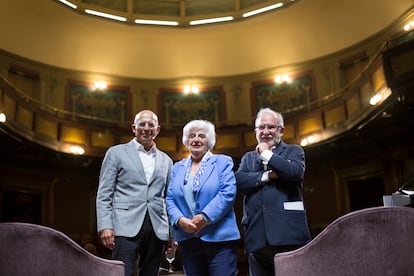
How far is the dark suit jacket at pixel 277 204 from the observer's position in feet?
9.60

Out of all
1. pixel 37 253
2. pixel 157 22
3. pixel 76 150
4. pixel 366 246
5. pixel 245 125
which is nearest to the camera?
pixel 366 246

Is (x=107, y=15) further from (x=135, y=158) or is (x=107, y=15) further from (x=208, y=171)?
(x=208, y=171)

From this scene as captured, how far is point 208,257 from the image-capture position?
2.93 meters

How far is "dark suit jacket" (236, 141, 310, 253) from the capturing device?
2926 millimetres

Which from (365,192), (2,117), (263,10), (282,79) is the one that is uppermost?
(263,10)

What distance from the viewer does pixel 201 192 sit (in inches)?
119

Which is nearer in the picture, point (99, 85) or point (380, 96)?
point (380, 96)

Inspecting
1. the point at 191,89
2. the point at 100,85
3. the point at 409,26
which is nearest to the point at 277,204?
the point at 409,26

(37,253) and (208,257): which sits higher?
(37,253)

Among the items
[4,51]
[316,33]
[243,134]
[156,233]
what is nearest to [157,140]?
[243,134]

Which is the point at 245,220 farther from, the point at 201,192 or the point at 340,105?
the point at 340,105

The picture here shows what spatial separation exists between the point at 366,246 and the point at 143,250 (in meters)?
1.68

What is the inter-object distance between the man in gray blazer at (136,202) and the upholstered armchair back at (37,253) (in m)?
0.87

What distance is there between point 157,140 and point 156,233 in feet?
33.9
